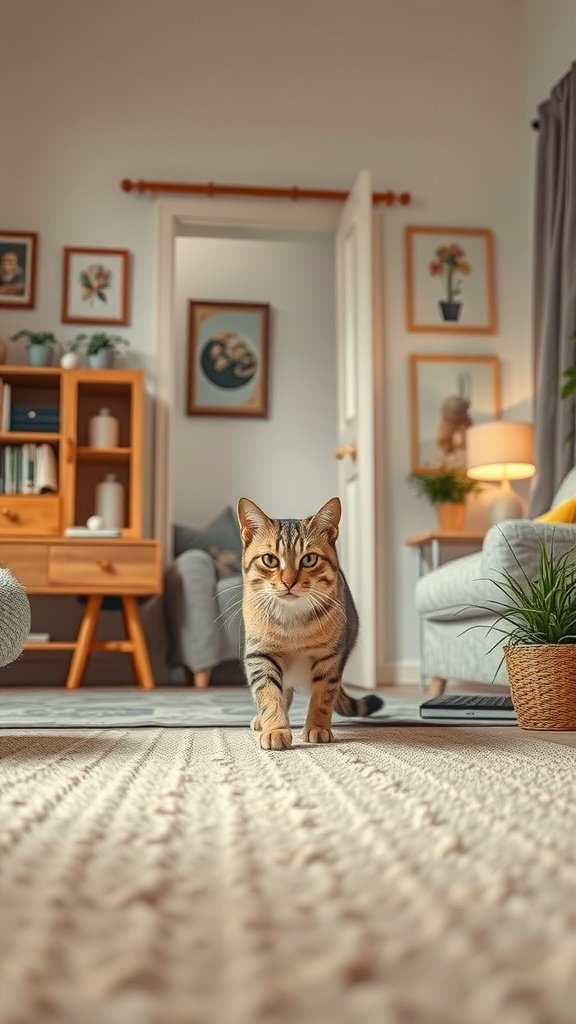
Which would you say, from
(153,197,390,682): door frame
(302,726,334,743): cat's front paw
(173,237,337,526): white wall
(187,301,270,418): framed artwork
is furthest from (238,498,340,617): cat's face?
(187,301,270,418): framed artwork

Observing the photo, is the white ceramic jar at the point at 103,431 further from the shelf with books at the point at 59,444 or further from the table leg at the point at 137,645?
the table leg at the point at 137,645

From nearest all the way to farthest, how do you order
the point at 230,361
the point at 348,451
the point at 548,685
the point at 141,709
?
the point at 548,685
the point at 141,709
the point at 348,451
the point at 230,361

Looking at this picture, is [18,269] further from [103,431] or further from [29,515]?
[29,515]

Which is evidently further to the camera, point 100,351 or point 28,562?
point 100,351

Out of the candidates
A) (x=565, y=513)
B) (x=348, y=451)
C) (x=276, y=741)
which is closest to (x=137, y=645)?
(x=348, y=451)

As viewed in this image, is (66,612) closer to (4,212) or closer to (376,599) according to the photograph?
(376,599)

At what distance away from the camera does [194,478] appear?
236 inches

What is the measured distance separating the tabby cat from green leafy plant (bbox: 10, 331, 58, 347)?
3086 millimetres

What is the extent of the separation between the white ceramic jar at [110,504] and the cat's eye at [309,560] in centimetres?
297

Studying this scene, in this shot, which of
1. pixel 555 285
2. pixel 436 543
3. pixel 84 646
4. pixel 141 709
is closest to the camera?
pixel 141 709

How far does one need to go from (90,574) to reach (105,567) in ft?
0.22

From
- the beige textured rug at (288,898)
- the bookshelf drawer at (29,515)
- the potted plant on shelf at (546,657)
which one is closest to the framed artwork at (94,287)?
the bookshelf drawer at (29,515)

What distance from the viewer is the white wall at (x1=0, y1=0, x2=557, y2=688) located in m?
5.00

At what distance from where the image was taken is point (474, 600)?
3.05 metres
